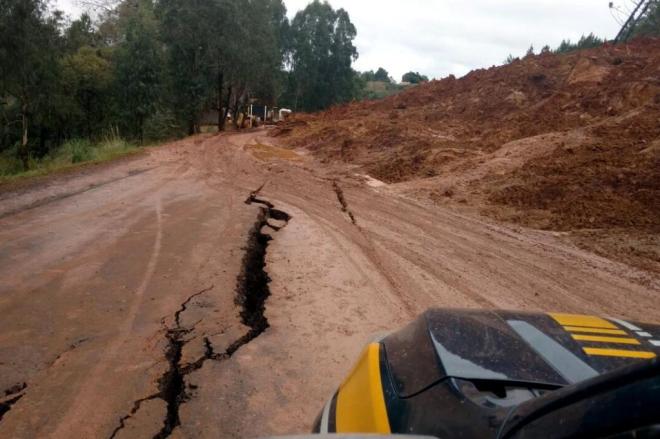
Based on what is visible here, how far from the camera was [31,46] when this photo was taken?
579 inches

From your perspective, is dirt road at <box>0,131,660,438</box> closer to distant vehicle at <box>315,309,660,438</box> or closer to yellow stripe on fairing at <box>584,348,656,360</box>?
distant vehicle at <box>315,309,660,438</box>

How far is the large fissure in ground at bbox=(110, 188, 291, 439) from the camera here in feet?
10.3

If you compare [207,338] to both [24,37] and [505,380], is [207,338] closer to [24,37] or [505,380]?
[505,380]

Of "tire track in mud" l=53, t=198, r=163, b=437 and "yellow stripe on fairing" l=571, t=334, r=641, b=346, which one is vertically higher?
"yellow stripe on fairing" l=571, t=334, r=641, b=346

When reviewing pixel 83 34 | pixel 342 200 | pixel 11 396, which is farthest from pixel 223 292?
pixel 83 34

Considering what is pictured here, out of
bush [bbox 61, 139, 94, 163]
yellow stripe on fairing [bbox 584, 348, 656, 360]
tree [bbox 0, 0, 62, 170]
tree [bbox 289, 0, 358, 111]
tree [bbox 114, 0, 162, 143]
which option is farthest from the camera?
tree [bbox 289, 0, 358, 111]

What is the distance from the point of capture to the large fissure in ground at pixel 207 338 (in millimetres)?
3135

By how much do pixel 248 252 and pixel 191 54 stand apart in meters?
22.0

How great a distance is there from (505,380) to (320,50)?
160 ft

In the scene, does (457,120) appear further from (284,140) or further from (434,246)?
(434,246)

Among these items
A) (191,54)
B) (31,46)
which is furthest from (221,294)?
(191,54)

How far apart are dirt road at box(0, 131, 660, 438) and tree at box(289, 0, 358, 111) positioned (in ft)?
131

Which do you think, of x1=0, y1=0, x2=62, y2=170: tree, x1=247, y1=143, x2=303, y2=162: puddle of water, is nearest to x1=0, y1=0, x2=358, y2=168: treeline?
x1=0, y1=0, x2=62, y2=170: tree

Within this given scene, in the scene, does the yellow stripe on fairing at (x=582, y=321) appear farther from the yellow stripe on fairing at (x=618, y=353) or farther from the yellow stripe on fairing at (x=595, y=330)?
the yellow stripe on fairing at (x=618, y=353)
